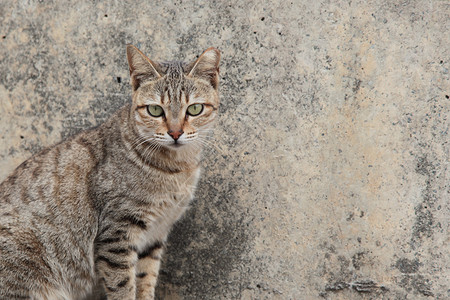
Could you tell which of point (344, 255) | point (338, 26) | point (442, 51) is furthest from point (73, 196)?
point (442, 51)

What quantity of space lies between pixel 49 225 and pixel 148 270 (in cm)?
85

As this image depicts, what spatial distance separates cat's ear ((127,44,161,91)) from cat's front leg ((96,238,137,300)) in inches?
44.7

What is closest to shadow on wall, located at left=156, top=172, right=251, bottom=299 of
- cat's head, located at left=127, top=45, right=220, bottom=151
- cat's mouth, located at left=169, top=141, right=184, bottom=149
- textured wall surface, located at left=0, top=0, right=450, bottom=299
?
textured wall surface, located at left=0, top=0, right=450, bottom=299

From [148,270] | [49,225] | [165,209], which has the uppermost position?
[165,209]

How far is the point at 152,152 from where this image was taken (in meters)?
3.76

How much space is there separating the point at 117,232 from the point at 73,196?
45 cm

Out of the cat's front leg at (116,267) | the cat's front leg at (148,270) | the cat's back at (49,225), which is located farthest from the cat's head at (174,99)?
the cat's front leg at (148,270)

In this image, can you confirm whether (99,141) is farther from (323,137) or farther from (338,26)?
(338,26)

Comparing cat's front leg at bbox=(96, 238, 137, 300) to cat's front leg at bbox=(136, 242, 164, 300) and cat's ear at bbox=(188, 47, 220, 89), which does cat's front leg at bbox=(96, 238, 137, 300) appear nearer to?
cat's front leg at bbox=(136, 242, 164, 300)

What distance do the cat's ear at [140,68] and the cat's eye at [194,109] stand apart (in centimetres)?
32

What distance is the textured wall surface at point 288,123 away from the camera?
3.94 meters

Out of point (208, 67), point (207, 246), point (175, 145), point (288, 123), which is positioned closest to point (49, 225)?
point (175, 145)

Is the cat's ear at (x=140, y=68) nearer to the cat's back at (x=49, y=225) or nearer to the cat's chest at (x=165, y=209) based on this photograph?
the cat's back at (x=49, y=225)

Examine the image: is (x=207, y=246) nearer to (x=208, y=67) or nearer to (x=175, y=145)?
(x=175, y=145)
